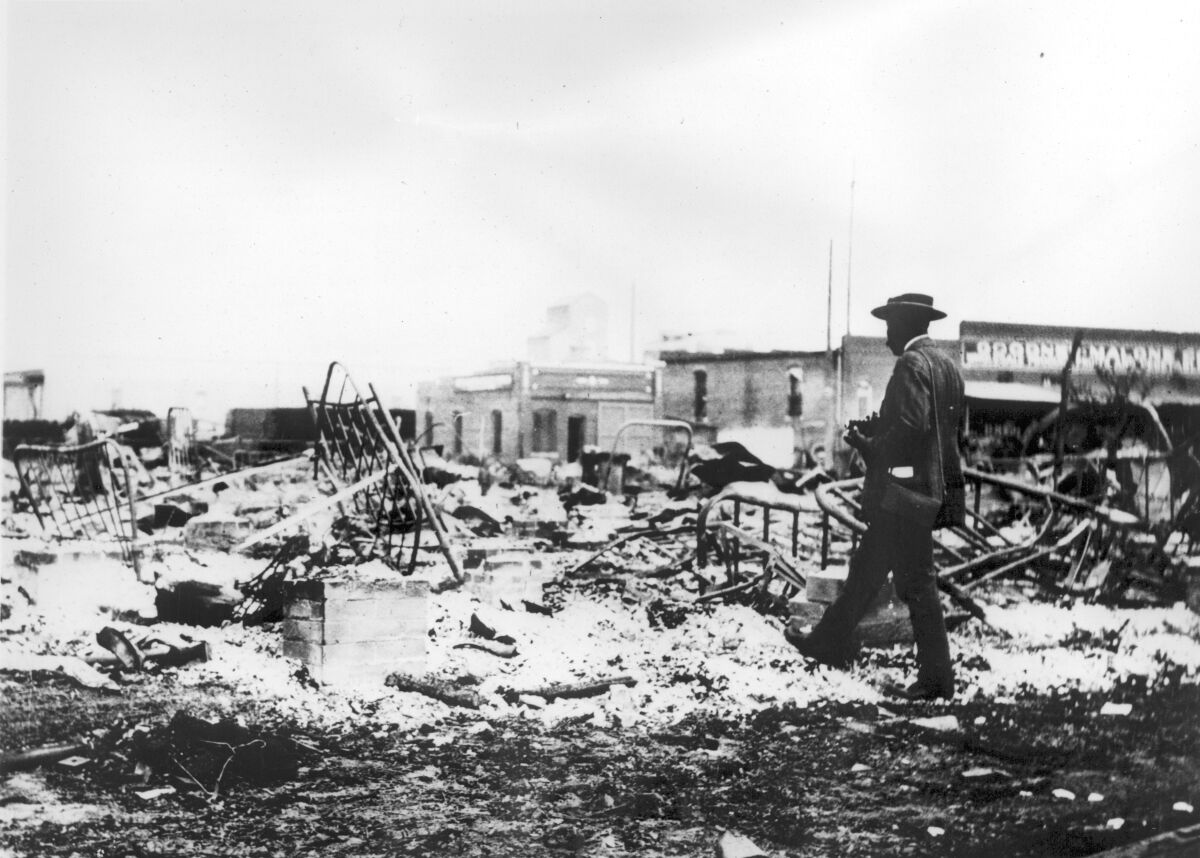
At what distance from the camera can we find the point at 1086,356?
3365 millimetres

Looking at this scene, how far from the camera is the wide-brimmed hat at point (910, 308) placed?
3037mm

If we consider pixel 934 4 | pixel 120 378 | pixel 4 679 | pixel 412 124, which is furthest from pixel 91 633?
pixel 934 4

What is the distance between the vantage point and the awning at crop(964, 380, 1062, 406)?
3.08 meters

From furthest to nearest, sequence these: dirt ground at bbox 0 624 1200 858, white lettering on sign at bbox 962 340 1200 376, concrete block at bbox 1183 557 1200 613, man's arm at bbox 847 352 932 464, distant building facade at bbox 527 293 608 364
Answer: concrete block at bbox 1183 557 1200 613 < white lettering on sign at bbox 962 340 1200 376 < man's arm at bbox 847 352 932 464 < distant building facade at bbox 527 293 608 364 < dirt ground at bbox 0 624 1200 858

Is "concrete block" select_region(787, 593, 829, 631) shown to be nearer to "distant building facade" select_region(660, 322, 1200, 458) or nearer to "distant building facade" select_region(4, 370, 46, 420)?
"distant building facade" select_region(660, 322, 1200, 458)

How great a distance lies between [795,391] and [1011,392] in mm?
731

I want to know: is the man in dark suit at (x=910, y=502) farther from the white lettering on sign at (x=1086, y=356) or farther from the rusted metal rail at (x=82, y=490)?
the rusted metal rail at (x=82, y=490)

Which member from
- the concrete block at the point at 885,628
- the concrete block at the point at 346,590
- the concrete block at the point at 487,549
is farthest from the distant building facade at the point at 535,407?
the concrete block at the point at 885,628

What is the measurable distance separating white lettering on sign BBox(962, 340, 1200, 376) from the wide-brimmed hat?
0.18 m

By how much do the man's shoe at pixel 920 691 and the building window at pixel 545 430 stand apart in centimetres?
137

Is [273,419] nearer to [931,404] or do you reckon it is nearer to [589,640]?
[589,640]

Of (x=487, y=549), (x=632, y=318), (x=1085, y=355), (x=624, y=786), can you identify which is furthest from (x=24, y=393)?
(x=1085, y=355)

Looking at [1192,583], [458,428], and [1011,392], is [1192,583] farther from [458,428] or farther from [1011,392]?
[458,428]

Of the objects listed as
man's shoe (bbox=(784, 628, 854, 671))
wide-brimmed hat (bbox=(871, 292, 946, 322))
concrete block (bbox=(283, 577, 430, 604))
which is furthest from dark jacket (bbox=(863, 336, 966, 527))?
concrete block (bbox=(283, 577, 430, 604))
